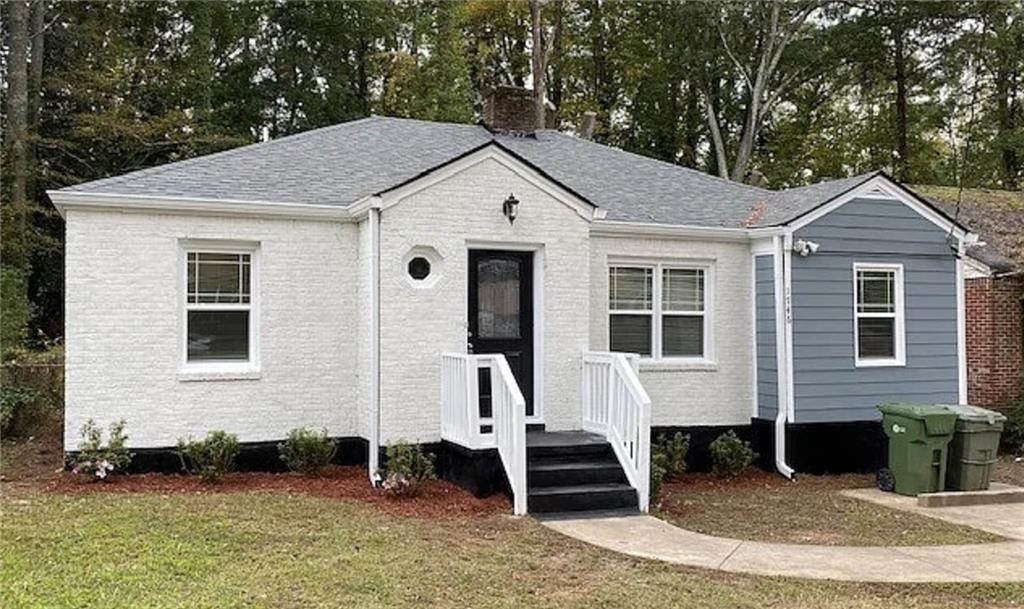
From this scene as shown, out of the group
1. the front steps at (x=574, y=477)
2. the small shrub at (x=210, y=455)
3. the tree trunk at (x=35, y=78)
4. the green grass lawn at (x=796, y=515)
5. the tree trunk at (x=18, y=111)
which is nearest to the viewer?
the green grass lawn at (x=796, y=515)

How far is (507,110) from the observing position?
45.3ft

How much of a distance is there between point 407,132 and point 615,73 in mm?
19911

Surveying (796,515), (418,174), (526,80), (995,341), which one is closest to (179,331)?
(418,174)

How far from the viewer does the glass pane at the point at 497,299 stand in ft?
34.1

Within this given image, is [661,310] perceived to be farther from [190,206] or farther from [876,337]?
[190,206]

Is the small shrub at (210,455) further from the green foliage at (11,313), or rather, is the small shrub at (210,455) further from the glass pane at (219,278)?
the green foliage at (11,313)

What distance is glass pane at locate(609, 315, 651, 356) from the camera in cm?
1158

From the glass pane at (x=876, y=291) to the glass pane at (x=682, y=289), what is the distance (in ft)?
7.15

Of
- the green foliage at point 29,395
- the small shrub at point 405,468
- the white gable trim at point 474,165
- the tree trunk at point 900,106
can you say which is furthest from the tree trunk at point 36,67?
the tree trunk at point 900,106

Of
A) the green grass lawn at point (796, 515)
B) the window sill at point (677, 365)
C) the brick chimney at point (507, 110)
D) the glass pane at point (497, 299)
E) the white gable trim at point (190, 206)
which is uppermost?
the brick chimney at point (507, 110)

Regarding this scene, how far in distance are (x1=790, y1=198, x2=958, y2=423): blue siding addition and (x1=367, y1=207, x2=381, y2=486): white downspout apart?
17.7 ft

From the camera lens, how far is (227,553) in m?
6.52

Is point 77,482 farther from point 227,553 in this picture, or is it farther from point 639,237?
point 639,237

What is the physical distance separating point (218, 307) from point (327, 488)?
2.48 m
